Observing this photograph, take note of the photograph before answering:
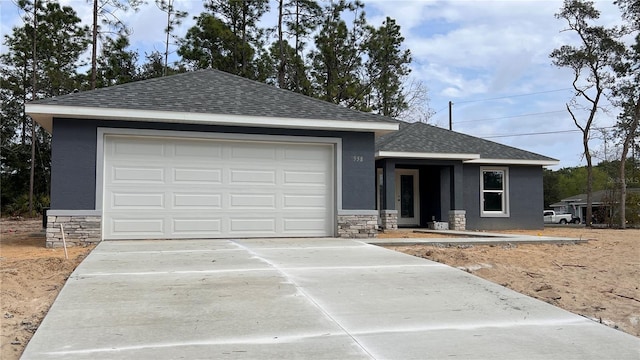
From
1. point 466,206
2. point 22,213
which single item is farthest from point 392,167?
point 22,213

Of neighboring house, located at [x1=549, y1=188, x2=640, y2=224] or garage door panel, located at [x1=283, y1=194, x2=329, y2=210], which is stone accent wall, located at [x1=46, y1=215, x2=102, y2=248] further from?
neighboring house, located at [x1=549, y1=188, x2=640, y2=224]

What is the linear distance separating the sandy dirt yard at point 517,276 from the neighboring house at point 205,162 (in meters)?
1.48

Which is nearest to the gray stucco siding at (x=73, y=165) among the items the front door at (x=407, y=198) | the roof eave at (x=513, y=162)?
the front door at (x=407, y=198)

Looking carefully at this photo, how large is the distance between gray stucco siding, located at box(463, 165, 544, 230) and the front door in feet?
5.81

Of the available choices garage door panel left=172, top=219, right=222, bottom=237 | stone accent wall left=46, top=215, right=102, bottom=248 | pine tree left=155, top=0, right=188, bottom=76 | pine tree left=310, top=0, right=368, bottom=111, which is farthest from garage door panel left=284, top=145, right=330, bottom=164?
pine tree left=155, top=0, right=188, bottom=76

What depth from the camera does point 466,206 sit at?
18.4 meters

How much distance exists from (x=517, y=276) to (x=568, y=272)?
1.13 metres

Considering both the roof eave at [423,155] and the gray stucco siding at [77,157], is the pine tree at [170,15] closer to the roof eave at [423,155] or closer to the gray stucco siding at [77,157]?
the roof eave at [423,155]

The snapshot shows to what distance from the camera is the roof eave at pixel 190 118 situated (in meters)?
10.5

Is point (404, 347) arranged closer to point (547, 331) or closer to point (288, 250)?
point (547, 331)

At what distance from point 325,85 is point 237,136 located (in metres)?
17.1

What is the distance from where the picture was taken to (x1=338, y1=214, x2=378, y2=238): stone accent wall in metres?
12.3

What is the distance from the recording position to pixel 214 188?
11.6 meters

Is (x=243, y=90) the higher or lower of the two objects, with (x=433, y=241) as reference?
higher
